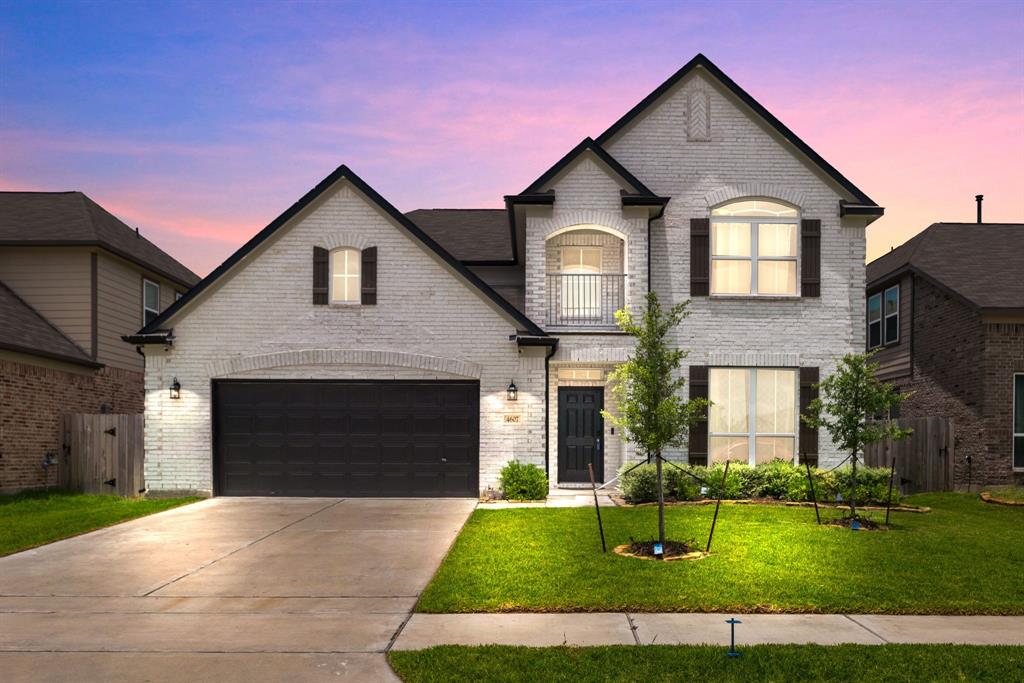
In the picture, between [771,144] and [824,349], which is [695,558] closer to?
[824,349]

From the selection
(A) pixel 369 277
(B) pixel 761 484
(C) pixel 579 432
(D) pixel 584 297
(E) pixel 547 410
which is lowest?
(B) pixel 761 484

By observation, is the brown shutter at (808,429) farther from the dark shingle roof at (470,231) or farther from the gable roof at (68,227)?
the gable roof at (68,227)

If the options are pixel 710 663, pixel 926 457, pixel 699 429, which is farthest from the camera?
pixel 926 457

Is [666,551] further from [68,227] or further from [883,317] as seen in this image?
[68,227]

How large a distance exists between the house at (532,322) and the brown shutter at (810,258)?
5 centimetres

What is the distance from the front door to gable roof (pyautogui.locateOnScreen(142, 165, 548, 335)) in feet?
7.53

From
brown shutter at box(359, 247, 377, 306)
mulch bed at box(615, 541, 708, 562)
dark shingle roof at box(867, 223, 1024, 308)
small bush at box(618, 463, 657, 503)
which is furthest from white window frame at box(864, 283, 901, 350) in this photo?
mulch bed at box(615, 541, 708, 562)

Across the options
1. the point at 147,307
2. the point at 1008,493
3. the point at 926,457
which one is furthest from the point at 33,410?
the point at 1008,493

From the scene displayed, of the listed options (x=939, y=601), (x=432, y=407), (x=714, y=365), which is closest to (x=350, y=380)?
(x=432, y=407)

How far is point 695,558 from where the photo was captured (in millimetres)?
10570

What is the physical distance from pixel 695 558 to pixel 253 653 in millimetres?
5873

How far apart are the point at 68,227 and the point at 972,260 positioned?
24.8 metres

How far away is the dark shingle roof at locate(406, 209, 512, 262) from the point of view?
23.2 meters

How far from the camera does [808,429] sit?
1844 centimetres
